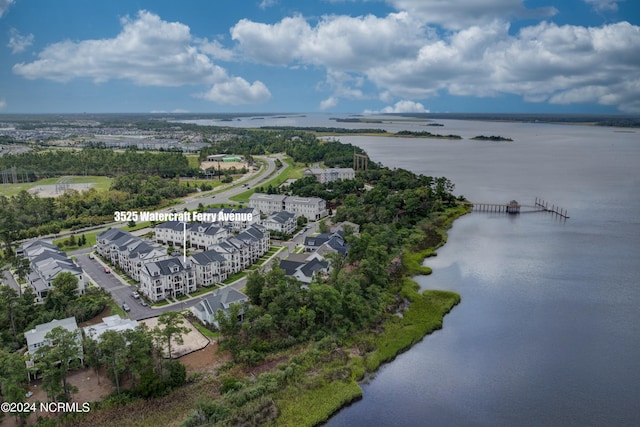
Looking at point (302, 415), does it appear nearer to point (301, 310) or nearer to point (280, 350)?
point (280, 350)

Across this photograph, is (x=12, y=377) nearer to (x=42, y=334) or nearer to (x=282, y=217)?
(x=42, y=334)

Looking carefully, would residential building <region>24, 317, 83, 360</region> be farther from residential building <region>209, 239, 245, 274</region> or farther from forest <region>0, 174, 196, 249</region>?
forest <region>0, 174, 196, 249</region>

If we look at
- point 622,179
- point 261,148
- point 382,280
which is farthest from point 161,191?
point 622,179

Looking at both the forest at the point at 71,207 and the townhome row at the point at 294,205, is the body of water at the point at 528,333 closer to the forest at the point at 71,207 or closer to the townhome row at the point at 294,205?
the townhome row at the point at 294,205

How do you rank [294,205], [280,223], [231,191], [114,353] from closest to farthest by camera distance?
[114,353], [280,223], [294,205], [231,191]

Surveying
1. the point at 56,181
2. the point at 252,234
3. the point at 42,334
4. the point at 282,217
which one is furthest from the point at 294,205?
the point at 56,181

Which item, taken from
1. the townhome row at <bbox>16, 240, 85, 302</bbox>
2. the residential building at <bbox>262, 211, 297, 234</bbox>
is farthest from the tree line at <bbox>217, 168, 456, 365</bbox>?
the townhome row at <bbox>16, 240, 85, 302</bbox>

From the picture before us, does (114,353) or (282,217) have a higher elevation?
(282,217)
